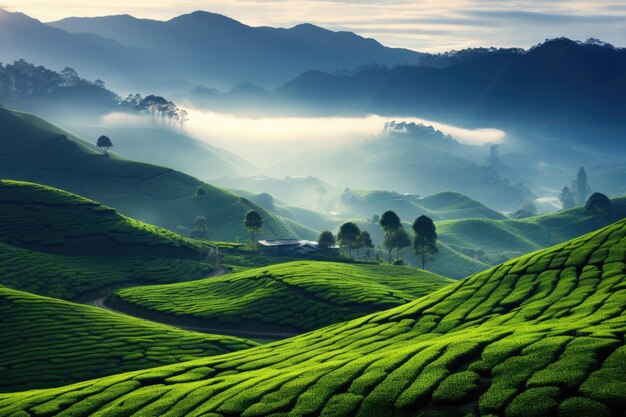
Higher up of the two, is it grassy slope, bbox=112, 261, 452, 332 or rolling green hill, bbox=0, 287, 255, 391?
grassy slope, bbox=112, 261, 452, 332

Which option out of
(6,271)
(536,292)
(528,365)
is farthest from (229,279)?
(528,365)

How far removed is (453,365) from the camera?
5159 centimetres

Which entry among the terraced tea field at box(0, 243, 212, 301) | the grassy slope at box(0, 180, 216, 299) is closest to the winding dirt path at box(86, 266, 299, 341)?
the terraced tea field at box(0, 243, 212, 301)

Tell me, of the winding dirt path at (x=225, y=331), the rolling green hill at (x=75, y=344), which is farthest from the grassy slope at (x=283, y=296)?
the rolling green hill at (x=75, y=344)

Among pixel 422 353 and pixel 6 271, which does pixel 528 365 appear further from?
pixel 6 271

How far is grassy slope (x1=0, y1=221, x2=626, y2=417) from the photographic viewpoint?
45.4 m

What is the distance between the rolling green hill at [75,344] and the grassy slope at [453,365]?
16440 mm

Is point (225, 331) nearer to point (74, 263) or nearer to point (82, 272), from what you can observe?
point (82, 272)

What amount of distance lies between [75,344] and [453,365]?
69973 millimetres

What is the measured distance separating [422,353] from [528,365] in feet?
34.3

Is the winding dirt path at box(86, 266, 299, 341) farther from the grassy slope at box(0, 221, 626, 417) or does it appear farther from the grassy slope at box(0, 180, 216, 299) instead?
the grassy slope at box(0, 221, 626, 417)

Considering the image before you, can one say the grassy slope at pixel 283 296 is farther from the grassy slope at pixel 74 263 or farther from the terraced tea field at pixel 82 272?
the grassy slope at pixel 74 263

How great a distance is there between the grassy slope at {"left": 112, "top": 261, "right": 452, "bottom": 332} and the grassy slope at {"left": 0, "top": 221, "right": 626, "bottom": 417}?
33.7 metres

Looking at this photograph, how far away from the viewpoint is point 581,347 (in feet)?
158
